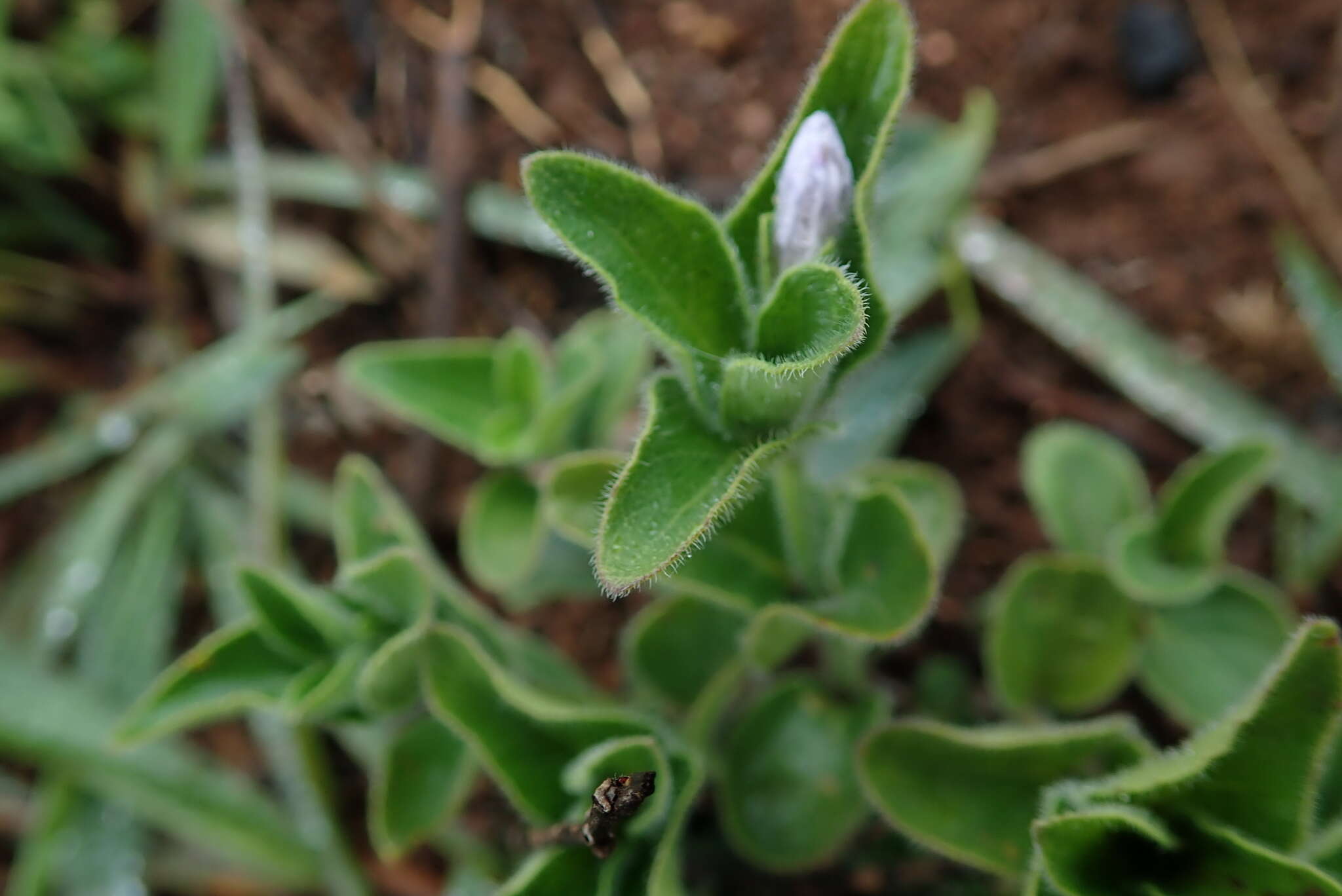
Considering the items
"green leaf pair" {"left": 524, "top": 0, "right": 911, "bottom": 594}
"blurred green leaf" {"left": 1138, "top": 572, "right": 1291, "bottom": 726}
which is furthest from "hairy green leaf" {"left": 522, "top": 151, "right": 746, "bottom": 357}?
"blurred green leaf" {"left": 1138, "top": 572, "right": 1291, "bottom": 726}

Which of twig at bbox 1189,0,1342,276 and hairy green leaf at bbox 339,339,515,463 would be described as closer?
hairy green leaf at bbox 339,339,515,463

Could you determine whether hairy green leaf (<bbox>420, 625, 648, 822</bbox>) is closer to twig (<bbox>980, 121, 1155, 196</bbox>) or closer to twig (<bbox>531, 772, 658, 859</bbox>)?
twig (<bbox>531, 772, 658, 859</bbox>)

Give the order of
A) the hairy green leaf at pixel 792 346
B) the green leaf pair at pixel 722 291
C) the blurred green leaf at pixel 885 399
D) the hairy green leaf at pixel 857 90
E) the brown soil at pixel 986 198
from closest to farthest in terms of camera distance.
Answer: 1. the hairy green leaf at pixel 792 346
2. the green leaf pair at pixel 722 291
3. the hairy green leaf at pixel 857 90
4. the blurred green leaf at pixel 885 399
5. the brown soil at pixel 986 198

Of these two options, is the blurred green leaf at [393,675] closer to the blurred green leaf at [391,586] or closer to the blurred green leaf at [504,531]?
the blurred green leaf at [391,586]

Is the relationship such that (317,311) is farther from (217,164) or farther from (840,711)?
(840,711)

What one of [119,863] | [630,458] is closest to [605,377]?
[630,458]

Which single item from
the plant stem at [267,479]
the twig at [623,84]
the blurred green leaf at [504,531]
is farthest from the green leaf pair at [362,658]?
the twig at [623,84]

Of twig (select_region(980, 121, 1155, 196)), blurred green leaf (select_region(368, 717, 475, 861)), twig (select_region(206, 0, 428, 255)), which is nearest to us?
blurred green leaf (select_region(368, 717, 475, 861))

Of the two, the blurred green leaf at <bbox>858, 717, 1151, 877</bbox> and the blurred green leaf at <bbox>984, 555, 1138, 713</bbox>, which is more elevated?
the blurred green leaf at <bbox>858, 717, 1151, 877</bbox>
